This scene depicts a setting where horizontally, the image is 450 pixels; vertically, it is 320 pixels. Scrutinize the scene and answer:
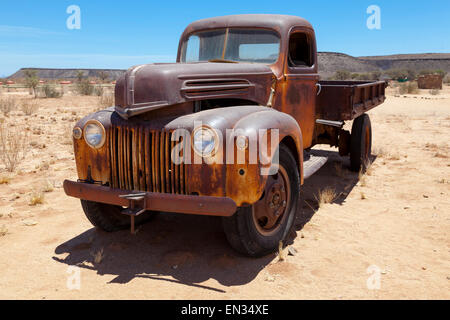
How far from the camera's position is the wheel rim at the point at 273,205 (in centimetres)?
330

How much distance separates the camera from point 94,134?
3.40 m

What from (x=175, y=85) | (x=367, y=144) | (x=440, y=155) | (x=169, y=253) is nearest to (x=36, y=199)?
(x=169, y=253)

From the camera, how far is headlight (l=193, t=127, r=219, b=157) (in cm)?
292

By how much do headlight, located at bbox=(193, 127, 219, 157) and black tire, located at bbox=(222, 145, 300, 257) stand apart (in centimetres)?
53

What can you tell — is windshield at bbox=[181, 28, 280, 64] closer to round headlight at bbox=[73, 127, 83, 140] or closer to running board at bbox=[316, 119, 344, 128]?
running board at bbox=[316, 119, 344, 128]

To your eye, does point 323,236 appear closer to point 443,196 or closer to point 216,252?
point 216,252

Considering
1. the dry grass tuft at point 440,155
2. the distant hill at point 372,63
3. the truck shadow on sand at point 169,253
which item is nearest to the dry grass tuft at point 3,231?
the truck shadow on sand at point 169,253

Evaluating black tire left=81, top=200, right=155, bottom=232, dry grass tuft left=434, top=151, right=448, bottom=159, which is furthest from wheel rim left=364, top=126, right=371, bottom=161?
black tire left=81, top=200, right=155, bottom=232

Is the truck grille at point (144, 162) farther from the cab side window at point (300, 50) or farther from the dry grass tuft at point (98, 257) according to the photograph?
the cab side window at point (300, 50)

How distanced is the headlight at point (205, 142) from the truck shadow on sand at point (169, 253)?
988 mm

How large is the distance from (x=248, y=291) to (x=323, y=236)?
4.30 feet

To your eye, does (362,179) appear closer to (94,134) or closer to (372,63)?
(94,134)
